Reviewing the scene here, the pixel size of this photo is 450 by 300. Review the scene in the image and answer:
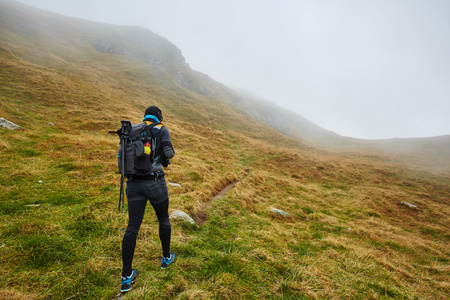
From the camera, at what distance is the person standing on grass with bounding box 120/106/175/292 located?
11.4 ft

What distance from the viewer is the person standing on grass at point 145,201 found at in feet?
11.4

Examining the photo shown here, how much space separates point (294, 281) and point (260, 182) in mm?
10756

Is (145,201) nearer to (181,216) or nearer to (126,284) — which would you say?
(126,284)

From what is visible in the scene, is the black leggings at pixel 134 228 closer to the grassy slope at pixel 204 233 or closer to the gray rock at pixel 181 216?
the grassy slope at pixel 204 233

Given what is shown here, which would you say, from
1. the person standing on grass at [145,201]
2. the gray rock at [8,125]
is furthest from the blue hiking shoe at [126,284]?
the gray rock at [8,125]

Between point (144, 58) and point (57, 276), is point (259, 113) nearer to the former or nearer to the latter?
point (144, 58)

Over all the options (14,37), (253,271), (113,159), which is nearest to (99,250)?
(253,271)

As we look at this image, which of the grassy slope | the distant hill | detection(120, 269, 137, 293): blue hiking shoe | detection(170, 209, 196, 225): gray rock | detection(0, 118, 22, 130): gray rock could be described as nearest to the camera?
detection(120, 269, 137, 293): blue hiking shoe

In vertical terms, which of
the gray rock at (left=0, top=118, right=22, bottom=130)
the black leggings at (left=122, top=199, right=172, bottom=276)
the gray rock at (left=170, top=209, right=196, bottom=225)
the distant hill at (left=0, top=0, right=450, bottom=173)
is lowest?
the gray rock at (left=170, top=209, right=196, bottom=225)

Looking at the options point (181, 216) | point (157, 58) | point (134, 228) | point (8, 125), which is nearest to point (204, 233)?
point (181, 216)

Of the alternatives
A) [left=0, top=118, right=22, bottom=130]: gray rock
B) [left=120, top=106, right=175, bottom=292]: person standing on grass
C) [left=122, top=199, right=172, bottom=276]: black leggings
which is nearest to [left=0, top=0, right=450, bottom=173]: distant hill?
[left=0, top=118, right=22, bottom=130]: gray rock

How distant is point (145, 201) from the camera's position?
3779 millimetres

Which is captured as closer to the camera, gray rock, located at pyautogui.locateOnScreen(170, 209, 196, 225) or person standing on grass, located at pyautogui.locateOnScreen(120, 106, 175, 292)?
person standing on grass, located at pyautogui.locateOnScreen(120, 106, 175, 292)

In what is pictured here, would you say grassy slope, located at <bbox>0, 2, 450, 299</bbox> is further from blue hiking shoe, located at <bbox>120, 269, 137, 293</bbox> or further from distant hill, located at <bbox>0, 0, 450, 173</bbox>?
distant hill, located at <bbox>0, 0, 450, 173</bbox>
